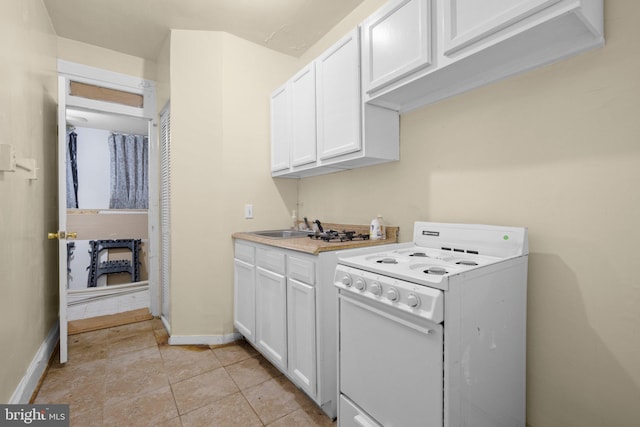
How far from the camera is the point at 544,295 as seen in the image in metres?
1.34

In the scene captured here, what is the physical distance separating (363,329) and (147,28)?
305 centimetres

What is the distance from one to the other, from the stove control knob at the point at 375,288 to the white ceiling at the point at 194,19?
7.19 feet

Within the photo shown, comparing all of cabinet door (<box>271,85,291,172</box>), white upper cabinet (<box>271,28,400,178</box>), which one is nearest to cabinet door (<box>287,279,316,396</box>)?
white upper cabinet (<box>271,28,400,178</box>)

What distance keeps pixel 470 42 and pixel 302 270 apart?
4.60 feet

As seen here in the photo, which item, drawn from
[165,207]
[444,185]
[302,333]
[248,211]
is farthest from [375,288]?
[165,207]

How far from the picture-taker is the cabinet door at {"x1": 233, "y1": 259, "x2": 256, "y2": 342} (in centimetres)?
229

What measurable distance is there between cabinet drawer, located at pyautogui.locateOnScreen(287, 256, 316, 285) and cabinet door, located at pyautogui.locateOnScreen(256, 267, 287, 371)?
13 cm

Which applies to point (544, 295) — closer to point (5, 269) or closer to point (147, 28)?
point (5, 269)

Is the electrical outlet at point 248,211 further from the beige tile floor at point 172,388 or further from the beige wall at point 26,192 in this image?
the beige wall at point 26,192

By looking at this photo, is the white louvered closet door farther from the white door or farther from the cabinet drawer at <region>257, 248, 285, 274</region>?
the cabinet drawer at <region>257, 248, 285, 274</region>

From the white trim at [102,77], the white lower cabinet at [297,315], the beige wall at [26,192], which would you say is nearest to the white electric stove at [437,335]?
the white lower cabinet at [297,315]

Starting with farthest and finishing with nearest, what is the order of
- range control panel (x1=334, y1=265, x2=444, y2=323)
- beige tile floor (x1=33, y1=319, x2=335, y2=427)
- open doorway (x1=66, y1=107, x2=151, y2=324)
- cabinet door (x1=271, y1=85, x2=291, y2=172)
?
1. open doorway (x1=66, y1=107, x2=151, y2=324)
2. cabinet door (x1=271, y1=85, x2=291, y2=172)
3. beige tile floor (x1=33, y1=319, x2=335, y2=427)
4. range control panel (x1=334, y1=265, x2=444, y2=323)

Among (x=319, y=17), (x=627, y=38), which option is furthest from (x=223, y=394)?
(x=319, y=17)

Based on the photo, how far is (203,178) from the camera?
102 inches
